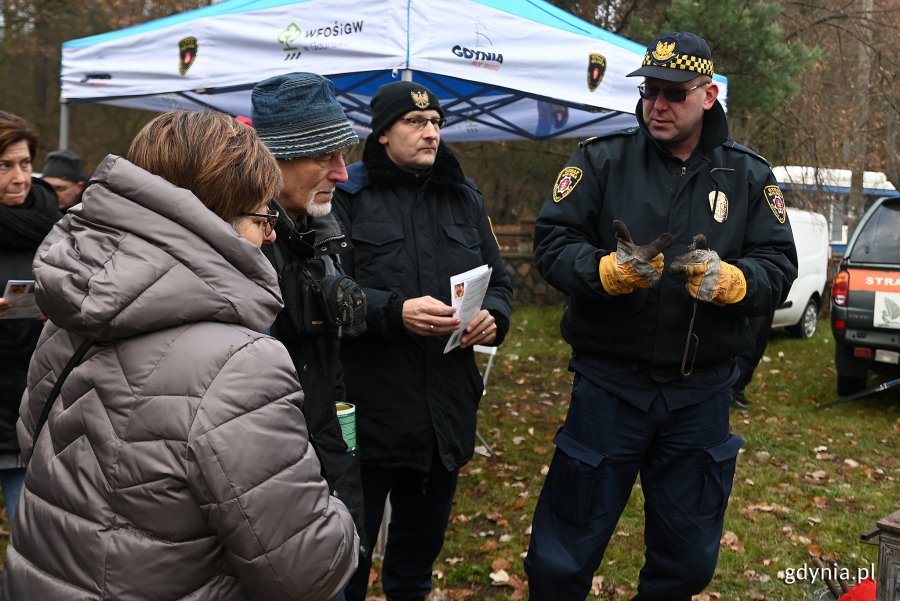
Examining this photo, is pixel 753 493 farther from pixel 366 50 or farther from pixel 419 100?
pixel 419 100

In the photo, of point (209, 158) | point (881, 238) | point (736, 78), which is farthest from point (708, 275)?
point (736, 78)

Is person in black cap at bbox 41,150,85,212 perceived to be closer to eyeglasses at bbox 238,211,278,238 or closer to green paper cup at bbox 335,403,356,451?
green paper cup at bbox 335,403,356,451

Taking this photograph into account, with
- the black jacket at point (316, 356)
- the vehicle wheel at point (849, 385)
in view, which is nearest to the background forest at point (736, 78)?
the vehicle wheel at point (849, 385)

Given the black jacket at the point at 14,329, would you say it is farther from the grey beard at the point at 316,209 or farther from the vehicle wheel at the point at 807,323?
the vehicle wheel at the point at 807,323

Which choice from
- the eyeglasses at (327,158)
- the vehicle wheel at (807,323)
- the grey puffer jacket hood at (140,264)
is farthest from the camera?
the vehicle wheel at (807,323)

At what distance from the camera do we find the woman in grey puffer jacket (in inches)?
56.4

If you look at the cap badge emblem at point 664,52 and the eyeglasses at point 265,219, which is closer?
the eyeglasses at point 265,219

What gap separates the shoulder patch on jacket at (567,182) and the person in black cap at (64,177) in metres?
3.22

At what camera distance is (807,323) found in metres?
12.5

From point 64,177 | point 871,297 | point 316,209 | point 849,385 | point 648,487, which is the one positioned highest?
point 316,209

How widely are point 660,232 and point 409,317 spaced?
0.86 meters

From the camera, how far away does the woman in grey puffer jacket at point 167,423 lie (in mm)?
1433

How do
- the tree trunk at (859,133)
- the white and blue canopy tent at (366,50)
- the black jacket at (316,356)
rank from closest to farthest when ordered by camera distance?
the black jacket at (316,356) < the white and blue canopy tent at (366,50) < the tree trunk at (859,133)

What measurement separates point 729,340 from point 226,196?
1.84m
